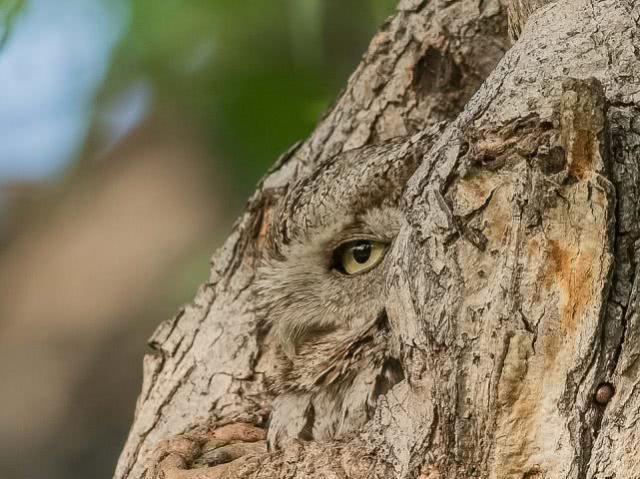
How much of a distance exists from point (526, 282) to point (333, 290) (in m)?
0.79

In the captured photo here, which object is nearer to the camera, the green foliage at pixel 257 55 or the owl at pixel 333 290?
the owl at pixel 333 290

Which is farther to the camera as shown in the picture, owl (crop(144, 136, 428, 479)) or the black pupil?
the black pupil

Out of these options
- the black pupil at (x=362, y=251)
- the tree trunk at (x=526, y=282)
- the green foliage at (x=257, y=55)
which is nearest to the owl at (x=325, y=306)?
the black pupil at (x=362, y=251)

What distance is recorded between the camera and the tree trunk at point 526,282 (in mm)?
1307

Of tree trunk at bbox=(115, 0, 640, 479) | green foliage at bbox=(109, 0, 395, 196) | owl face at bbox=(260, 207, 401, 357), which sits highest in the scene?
green foliage at bbox=(109, 0, 395, 196)

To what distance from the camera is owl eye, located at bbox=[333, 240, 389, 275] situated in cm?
204

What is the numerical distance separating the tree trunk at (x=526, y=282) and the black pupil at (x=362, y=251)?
46cm

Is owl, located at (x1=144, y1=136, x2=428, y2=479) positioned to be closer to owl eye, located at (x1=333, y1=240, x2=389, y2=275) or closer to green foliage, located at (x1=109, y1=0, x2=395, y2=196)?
owl eye, located at (x1=333, y1=240, x2=389, y2=275)

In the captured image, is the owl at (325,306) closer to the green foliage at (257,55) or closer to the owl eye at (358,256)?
the owl eye at (358,256)

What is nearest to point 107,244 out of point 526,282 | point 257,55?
point 257,55

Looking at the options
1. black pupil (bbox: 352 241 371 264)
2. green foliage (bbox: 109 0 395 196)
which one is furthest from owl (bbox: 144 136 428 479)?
green foliage (bbox: 109 0 395 196)

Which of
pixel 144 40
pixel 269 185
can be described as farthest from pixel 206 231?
pixel 269 185

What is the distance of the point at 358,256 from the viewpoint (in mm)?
2074

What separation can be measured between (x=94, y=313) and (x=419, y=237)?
3081 mm
